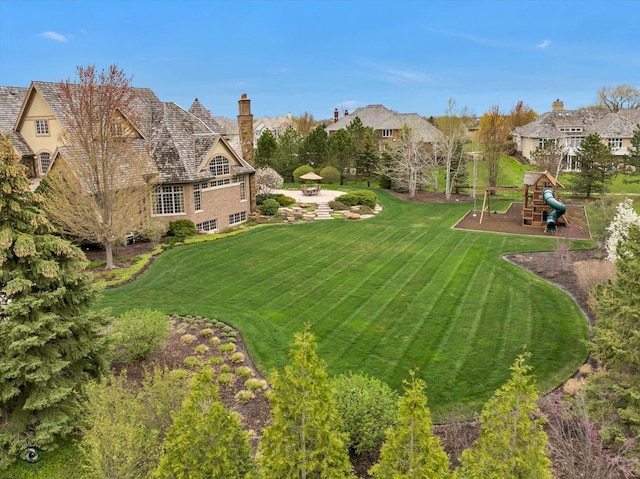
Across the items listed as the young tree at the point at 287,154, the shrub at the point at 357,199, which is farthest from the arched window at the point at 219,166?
the young tree at the point at 287,154

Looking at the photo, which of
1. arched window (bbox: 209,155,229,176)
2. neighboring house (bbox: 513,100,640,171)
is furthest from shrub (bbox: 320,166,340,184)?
neighboring house (bbox: 513,100,640,171)

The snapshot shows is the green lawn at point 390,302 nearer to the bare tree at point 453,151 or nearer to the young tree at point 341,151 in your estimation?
the bare tree at point 453,151

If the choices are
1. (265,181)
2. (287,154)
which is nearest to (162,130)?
(265,181)

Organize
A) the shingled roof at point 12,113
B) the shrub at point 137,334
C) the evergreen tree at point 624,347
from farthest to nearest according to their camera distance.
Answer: the shingled roof at point 12,113, the shrub at point 137,334, the evergreen tree at point 624,347

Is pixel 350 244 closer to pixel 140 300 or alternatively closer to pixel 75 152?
pixel 140 300

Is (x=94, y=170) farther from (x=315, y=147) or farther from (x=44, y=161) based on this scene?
(x=315, y=147)

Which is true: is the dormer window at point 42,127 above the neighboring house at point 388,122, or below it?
below
